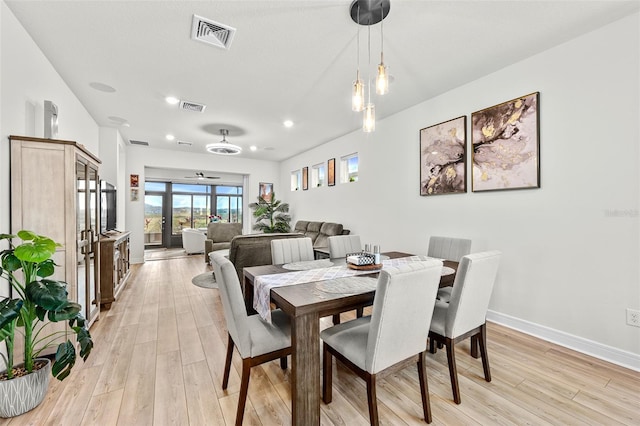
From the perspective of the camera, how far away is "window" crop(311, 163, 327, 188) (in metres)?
6.37

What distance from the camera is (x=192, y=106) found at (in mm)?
3857

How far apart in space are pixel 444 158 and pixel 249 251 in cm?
267

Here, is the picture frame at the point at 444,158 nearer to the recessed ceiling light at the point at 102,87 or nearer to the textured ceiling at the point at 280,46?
the textured ceiling at the point at 280,46

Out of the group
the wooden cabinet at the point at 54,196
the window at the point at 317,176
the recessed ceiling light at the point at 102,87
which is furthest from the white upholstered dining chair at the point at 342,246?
the window at the point at 317,176

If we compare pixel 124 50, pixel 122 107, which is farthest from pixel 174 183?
pixel 124 50

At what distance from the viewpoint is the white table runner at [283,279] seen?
174cm

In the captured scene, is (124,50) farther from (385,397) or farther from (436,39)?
(385,397)

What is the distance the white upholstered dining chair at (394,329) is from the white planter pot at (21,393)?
5.93 feet

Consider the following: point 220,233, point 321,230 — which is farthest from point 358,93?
point 220,233

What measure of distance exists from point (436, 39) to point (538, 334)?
2.91 meters

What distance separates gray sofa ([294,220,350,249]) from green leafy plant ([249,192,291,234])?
0.97m

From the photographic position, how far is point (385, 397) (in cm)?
181

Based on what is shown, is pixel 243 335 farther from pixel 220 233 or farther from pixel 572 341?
pixel 220 233

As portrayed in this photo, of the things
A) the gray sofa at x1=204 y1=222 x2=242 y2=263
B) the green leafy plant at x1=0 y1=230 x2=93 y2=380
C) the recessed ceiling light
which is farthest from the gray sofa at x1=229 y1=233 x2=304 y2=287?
the gray sofa at x1=204 y1=222 x2=242 y2=263
